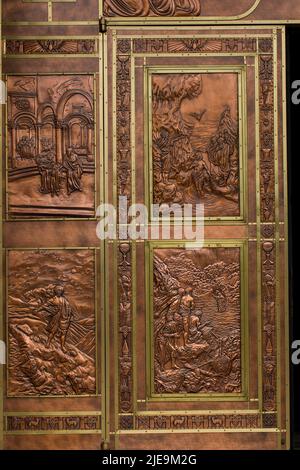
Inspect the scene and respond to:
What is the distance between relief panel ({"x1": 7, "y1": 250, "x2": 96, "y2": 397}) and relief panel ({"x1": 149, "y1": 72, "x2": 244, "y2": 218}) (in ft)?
2.93

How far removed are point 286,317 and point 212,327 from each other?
58 centimetres

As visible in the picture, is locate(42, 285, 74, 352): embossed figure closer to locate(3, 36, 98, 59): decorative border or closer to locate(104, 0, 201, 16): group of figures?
locate(3, 36, 98, 59): decorative border

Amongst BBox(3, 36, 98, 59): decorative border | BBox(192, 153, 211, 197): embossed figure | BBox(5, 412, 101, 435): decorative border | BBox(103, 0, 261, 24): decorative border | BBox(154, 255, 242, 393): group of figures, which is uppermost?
BBox(103, 0, 261, 24): decorative border

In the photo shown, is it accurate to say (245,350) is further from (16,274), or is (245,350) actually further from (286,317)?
(16,274)

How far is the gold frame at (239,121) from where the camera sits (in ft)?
19.0

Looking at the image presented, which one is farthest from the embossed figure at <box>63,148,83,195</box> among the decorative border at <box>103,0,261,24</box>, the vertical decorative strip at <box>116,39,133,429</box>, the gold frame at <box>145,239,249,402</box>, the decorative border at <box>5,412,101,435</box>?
the decorative border at <box>5,412,101,435</box>

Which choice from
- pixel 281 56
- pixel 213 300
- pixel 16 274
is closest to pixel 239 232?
pixel 213 300

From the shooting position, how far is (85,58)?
5805mm

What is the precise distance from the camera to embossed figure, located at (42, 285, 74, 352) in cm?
577

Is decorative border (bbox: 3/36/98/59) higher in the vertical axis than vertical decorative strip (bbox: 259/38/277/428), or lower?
higher

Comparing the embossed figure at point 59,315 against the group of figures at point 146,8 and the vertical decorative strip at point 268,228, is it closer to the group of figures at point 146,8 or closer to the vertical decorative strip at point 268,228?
the vertical decorative strip at point 268,228

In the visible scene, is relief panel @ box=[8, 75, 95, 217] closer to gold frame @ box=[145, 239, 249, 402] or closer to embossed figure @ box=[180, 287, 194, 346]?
gold frame @ box=[145, 239, 249, 402]

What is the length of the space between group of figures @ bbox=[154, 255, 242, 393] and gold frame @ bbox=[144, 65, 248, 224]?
1.35 ft

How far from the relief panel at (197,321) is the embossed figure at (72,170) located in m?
0.80
